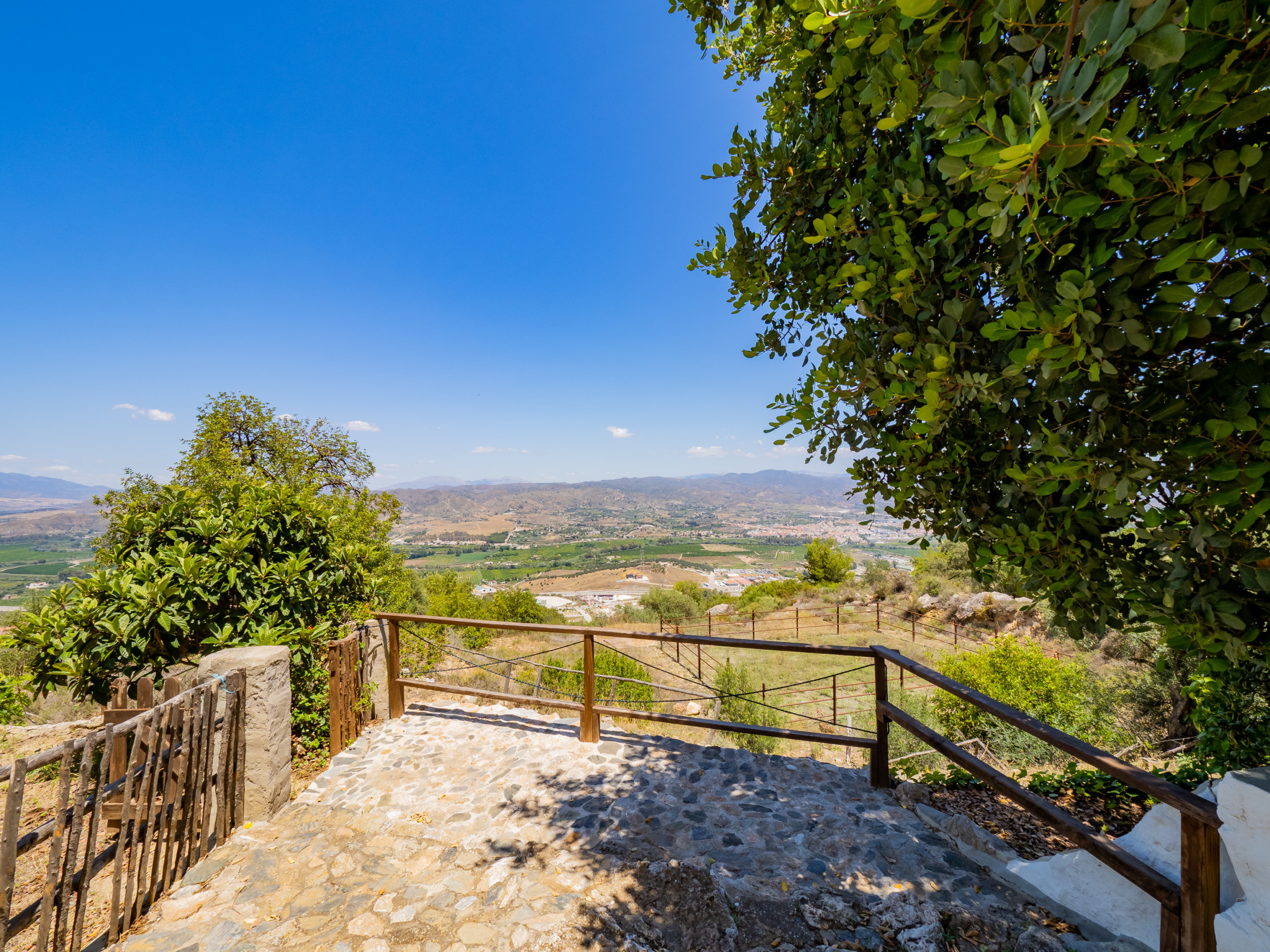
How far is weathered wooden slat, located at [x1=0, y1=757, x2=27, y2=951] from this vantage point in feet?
5.93

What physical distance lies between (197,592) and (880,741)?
16.4 ft

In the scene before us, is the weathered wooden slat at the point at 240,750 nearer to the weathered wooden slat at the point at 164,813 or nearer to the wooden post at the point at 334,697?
the weathered wooden slat at the point at 164,813

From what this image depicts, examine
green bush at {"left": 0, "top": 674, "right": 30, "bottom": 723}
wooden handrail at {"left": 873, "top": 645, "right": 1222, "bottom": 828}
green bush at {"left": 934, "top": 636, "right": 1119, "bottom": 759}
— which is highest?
wooden handrail at {"left": 873, "top": 645, "right": 1222, "bottom": 828}

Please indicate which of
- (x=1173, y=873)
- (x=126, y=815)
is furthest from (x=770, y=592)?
(x=126, y=815)

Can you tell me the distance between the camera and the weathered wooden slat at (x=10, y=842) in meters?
1.81

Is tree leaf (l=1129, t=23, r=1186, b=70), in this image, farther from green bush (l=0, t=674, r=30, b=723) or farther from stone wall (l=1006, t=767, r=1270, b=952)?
green bush (l=0, t=674, r=30, b=723)

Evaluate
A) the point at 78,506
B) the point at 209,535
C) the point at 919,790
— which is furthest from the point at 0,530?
the point at 919,790

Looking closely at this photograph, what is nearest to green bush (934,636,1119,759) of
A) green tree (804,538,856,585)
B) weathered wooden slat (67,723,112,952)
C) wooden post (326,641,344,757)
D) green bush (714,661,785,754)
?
green bush (714,661,785,754)

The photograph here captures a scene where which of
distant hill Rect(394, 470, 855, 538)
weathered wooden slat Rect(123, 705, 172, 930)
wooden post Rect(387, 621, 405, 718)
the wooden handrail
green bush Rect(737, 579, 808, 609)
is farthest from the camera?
distant hill Rect(394, 470, 855, 538)

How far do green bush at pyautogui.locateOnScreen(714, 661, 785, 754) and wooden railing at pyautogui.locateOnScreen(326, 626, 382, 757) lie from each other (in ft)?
15.3

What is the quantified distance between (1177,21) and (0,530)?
119 meters

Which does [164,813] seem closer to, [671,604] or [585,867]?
[585,867]

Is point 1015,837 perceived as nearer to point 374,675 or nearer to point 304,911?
point 304,911

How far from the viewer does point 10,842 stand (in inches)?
72.4
